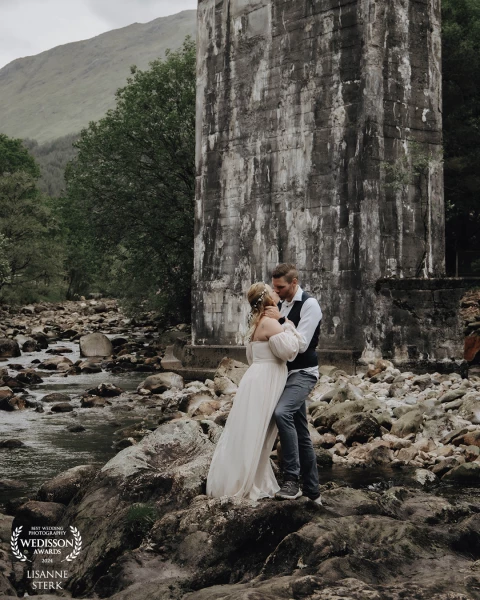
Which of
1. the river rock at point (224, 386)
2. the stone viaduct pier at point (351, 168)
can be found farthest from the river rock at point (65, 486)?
the stone viaduct pier at point (351, 168)

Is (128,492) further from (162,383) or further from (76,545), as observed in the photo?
(162,383)

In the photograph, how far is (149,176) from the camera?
26891mm

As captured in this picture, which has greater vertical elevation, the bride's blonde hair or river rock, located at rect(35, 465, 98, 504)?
the bride's blonde hair

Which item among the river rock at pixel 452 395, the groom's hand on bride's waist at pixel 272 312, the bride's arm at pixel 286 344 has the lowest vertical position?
the river rock at pixel 452 395

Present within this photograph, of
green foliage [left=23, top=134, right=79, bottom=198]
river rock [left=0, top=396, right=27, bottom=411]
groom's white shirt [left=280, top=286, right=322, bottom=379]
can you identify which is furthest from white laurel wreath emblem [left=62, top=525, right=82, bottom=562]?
green foliage [left=23, top=134, right=79, bottom=198]

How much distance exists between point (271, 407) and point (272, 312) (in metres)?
0.74

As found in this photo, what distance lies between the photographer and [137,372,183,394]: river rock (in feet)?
57.1

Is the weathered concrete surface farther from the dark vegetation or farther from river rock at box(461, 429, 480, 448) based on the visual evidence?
the dark vegetation

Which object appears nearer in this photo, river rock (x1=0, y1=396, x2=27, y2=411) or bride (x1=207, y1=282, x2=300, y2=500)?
bride (x1=207, y1=282, x2=300, y2=500)

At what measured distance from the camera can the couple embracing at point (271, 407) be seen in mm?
6000

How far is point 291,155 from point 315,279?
2858 millimetres

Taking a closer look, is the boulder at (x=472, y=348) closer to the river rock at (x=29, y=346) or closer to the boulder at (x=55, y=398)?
the boulder at (x=55, y=398)

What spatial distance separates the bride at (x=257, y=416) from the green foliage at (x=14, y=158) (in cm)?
5960

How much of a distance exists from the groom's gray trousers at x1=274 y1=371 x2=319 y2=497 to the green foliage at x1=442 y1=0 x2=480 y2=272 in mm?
21541
